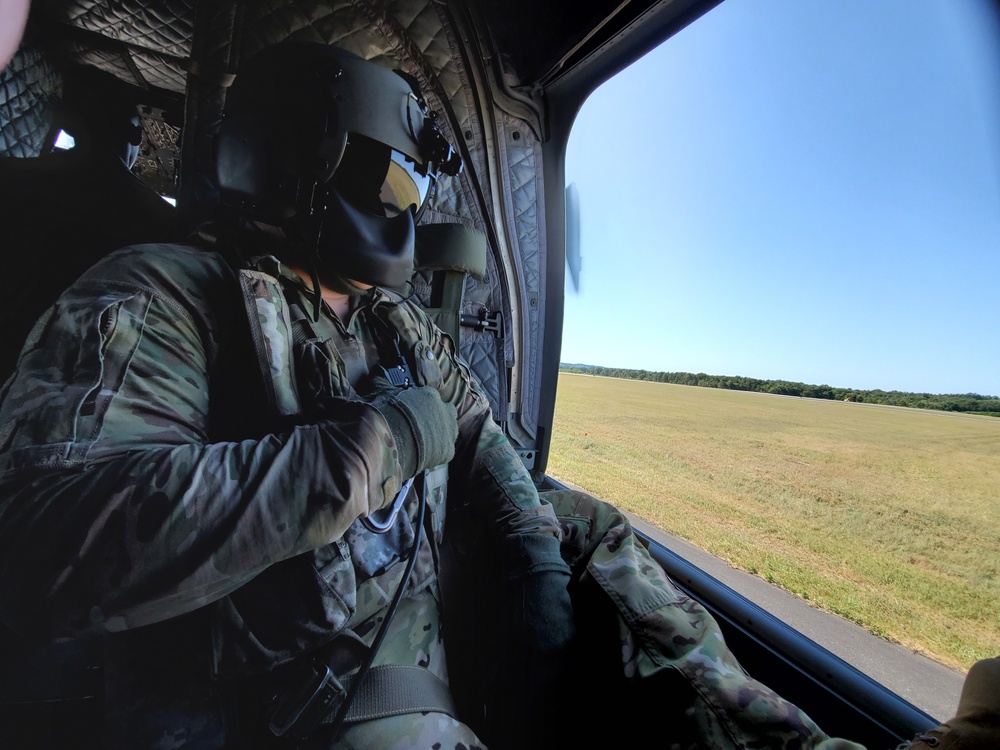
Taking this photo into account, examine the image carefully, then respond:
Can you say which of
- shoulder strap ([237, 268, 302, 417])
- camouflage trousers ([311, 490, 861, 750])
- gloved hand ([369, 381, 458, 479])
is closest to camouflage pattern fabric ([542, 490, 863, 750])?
camouflage trousers ([311, 490, 861, 750])

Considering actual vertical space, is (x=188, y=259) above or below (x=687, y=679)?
above

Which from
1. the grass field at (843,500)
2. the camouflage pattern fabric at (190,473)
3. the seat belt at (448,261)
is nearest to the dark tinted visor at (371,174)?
the camouflage pattern fabric at (190,473)

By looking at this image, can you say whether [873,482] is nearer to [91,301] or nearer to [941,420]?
[941,420]

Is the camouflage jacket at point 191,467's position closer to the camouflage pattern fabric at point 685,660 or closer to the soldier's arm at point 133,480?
the soldier's arm at point 133,480

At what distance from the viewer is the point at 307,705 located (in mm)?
783

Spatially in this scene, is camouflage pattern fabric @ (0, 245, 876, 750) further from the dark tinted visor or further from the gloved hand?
the dark tinted visor

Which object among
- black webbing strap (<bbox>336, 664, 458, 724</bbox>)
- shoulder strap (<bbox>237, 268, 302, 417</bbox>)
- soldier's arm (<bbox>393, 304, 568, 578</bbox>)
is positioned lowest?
black webbing strap (<bbox>336, 664, 458, 724</bbox>)

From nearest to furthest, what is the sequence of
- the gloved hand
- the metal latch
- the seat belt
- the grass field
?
the gloved hand, the grass field, the seat belt, the metal latch

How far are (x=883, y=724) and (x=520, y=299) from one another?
169 cm

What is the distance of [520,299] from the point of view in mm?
2068

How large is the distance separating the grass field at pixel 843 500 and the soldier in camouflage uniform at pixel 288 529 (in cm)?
50

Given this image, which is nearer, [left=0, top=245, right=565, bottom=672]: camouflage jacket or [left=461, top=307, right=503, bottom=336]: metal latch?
[left=0, top=245, right=565, bottom=672]: camouflage jacket

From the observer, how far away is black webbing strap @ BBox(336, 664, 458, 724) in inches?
31.9

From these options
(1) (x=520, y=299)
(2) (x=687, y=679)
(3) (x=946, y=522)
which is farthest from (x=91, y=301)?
(3) (x=946, y=522)
